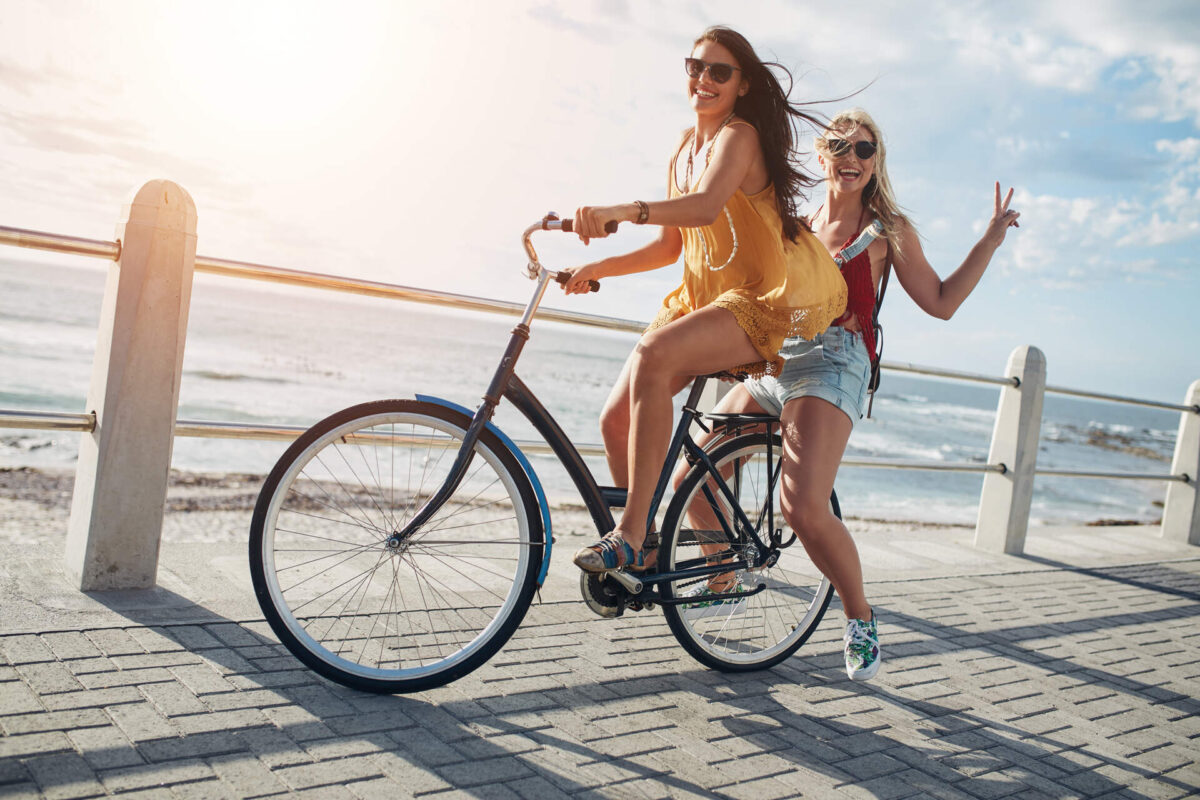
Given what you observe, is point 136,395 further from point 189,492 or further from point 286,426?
point 189,492

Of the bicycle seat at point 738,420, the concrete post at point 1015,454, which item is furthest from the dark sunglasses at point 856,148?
the concrete post at point 1015,454

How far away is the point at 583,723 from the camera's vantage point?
2584 millimetres

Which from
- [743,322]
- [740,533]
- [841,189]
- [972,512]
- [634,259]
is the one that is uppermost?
[841,189]

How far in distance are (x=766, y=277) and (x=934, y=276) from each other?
80cm

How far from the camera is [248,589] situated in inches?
136

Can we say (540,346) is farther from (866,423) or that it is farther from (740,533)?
(740,533)

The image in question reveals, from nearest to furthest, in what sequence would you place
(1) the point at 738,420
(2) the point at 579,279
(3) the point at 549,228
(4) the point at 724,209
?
(3) the point at 549,228, (4) the point at 724,209, (2) the point at 579,279, (1) the point at 738,420

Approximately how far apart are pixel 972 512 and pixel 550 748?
765 inches

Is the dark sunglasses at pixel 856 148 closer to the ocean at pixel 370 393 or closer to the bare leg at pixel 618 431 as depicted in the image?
the bare leg at pixel 618 431

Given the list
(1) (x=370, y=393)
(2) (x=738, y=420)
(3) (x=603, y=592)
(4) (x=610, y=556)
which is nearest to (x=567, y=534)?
(2) (x=738, y=420)

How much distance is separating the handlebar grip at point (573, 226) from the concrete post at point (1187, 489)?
7360mm

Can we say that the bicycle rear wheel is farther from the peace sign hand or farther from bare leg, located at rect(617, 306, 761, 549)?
the peace sign hand

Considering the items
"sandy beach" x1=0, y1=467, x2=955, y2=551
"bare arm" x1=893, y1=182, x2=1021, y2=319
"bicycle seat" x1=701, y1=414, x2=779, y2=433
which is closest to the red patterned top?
"bare arm" x1=893, y1=182, x2=1021, y2=319

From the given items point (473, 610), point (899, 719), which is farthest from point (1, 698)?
point (899, 719)
